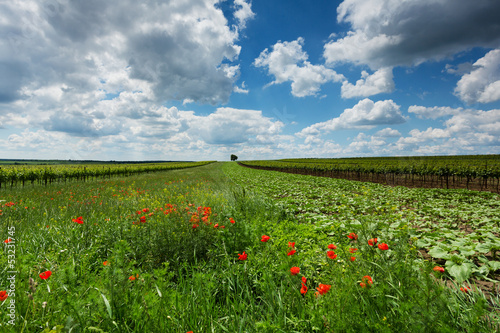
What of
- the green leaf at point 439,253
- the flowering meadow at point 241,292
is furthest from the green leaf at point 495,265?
the green leaf at point 439,253

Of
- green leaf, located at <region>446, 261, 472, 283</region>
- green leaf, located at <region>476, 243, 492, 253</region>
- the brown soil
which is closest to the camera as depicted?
green leaf, located at <region>446, 261, 472, 283</region>

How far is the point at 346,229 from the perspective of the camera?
4.08 meters

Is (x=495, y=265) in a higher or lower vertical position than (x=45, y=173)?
lower

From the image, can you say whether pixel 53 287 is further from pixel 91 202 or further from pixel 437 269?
pixel 91 202

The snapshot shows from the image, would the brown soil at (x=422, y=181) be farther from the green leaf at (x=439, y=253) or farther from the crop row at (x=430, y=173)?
the green leaf at (x=439, y=253)

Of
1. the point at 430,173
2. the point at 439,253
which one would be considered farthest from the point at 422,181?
the point at 439,253

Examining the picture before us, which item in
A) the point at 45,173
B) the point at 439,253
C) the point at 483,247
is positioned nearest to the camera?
the point at 439,253

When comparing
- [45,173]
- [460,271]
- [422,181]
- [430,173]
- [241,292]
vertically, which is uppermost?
[45,173]

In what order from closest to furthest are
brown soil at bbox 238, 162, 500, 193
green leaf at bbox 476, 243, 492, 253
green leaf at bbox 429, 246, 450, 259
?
1. green leaf at bbox 429, 246, 450, 259
2. green leaf at bbox 476, 243, 492, 253
3. brown soil at bbox 238, 162, 500, 193

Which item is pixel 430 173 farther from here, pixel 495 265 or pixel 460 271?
pixel 460 271

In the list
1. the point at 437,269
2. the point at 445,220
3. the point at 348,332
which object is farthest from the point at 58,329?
the point at 445,220

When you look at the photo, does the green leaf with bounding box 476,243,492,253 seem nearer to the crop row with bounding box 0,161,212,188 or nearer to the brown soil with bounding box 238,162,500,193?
the brown soil with bounding box 238,162,500,193

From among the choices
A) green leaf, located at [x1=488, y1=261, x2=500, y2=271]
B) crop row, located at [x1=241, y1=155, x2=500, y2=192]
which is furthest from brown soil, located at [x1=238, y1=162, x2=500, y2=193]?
green leaf, located at [x1=488, y1=261, x2=500, y2=271]

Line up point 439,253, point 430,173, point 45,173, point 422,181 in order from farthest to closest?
point 422,181
point 430,173
point 45,173
point 439,253
